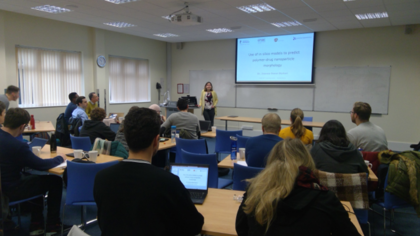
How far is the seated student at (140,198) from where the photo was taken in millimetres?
1288

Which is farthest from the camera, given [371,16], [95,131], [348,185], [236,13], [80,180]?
[371,16]

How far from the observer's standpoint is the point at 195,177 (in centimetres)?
221

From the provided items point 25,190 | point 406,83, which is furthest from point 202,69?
point 25,190

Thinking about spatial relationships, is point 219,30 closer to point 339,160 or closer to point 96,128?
point 96,128

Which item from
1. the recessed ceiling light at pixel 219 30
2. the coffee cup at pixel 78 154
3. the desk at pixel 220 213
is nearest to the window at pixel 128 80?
the recessed ceiling light at pixel 219 30

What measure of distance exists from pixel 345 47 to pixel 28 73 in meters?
8.34

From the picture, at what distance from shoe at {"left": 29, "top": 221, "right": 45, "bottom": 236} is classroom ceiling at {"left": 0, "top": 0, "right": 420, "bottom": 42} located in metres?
4.01

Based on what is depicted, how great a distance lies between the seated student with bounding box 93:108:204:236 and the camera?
1.29m

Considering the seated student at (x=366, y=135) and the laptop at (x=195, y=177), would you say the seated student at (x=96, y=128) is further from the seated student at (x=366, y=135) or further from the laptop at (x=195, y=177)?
the seated student at (x=366, y=135)

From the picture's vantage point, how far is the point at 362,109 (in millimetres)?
3484

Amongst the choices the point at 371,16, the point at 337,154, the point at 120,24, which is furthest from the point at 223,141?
the point at 120,24

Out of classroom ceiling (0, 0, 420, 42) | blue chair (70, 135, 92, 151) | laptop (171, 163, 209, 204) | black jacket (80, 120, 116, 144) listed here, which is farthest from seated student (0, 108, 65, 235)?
classroom ceiling (0, 0, 420, 42)

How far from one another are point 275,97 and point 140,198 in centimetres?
816

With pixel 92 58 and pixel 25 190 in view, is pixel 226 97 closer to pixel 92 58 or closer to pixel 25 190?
pixel 92 58
